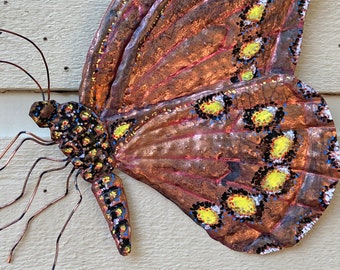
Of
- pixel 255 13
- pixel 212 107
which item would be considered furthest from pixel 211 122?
pixel 255 13

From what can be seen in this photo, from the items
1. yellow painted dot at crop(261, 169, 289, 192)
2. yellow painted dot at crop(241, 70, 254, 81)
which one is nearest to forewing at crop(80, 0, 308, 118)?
yellow painted dot at crop(241, 70, 254, 81)

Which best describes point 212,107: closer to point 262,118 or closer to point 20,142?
point 262,118

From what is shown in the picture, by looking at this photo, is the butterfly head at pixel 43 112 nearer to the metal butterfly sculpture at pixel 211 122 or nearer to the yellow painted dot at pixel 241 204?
the metal butterfly sculpture at pixel 211 122

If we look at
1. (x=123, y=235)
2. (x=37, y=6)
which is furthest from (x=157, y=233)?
(x=37, y=6)

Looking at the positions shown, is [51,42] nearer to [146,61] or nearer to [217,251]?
[146,61]

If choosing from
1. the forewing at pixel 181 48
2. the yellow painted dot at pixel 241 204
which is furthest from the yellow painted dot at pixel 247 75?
the yellow painted dot at pixel 241 204

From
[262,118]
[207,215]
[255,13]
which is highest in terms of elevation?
[255,13]

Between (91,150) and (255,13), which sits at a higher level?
(255,13)
